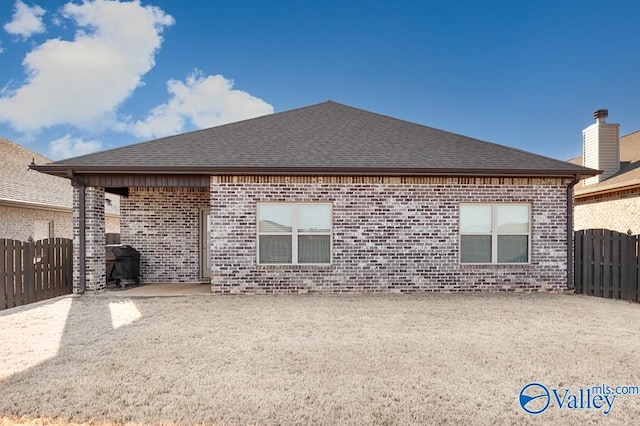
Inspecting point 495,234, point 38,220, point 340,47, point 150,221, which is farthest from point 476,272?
point 38,220

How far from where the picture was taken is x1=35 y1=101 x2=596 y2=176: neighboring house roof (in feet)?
28.8

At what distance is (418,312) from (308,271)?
2960 mm

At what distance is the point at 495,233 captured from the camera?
941 cm

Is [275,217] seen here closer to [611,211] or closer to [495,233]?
[495,233]

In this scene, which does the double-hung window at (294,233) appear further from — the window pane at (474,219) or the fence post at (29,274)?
the fence post at (29,274)

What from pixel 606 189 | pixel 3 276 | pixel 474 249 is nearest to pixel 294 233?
pixel 474 249

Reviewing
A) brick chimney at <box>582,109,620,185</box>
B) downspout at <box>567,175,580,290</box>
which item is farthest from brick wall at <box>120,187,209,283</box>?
brick chimney at <box>582,109,620,185</box>

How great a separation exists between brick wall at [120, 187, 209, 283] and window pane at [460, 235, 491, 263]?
737 centimetres

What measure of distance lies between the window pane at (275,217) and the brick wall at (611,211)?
9.77m

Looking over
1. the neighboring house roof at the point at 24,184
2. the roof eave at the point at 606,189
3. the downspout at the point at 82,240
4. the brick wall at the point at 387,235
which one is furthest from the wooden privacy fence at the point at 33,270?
the roof eave at the point at 606,189

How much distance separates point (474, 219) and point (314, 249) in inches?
161

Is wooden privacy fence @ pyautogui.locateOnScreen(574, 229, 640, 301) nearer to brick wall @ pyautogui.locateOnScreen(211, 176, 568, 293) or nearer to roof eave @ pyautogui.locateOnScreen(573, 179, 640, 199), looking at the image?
brick wall @ pyautogui.locateOnScreen(211, 176, 568, 293)

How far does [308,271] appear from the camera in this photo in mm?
9148

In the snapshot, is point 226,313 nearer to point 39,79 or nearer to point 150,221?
point 150,221
